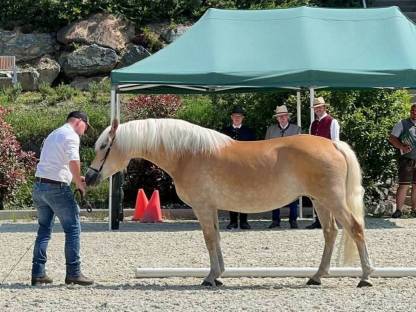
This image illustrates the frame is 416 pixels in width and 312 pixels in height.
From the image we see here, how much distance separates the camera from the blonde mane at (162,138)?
855 centimetres

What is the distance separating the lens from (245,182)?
27.9ft

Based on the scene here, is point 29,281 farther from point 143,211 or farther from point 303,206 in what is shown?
point 303,206

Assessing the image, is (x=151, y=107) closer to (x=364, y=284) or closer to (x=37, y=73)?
(x=37, y=73)

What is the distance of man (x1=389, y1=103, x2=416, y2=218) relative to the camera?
14.2 meters

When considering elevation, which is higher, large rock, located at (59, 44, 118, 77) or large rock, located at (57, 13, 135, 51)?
large rock, located at (57, 13, 135, 51)

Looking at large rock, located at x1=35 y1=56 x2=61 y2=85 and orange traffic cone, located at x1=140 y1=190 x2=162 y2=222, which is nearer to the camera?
orange traffic cone, located at x1=140 y1=190 x2=162 y2=222

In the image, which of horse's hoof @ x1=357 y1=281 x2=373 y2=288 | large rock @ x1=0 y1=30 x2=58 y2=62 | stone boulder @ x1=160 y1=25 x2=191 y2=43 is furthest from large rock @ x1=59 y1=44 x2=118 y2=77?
horse's hoof @ x1=357 y1=281 x2=373 y2=288

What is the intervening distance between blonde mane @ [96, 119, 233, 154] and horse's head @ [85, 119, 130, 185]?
0.02 metres

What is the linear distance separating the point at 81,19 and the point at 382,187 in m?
10.8

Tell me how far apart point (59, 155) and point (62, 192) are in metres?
0.36

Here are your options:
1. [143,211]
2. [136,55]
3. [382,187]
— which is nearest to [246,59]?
[143,211]

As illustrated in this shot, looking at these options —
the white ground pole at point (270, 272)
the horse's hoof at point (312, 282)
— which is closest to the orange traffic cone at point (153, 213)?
the white ground pole at point (270, 272)

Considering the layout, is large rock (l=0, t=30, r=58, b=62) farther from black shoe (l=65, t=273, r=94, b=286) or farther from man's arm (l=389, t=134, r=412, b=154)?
black shoe (l=65, t=273, r=94, b=286)

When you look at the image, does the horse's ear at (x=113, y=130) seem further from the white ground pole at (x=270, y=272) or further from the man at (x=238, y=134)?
the man at (x=238, y=134)
